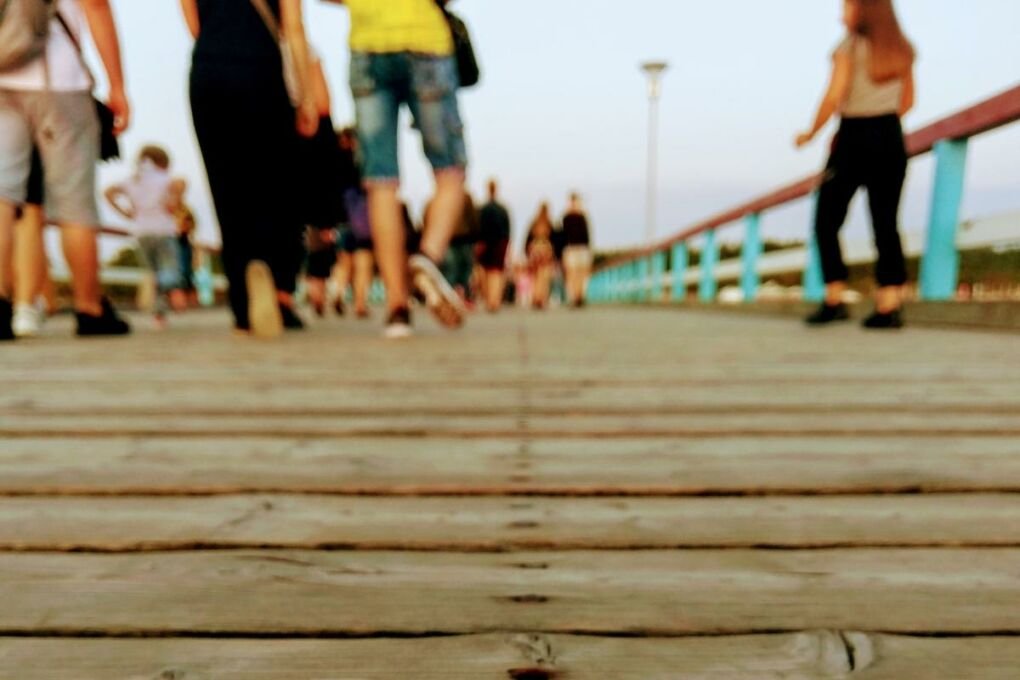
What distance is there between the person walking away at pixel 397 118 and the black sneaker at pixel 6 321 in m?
1.52

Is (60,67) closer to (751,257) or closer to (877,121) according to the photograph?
(877,121)

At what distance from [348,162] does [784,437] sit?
3.45 m

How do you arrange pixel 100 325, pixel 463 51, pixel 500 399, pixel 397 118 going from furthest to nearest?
1. pixel 100 325
2. pixel 463 51
3. pixel 397 118
4. pixel 500 399

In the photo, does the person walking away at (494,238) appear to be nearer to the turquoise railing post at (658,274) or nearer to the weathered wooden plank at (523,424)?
the turquoise railing post at (658,274)

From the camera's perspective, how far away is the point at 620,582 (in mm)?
937

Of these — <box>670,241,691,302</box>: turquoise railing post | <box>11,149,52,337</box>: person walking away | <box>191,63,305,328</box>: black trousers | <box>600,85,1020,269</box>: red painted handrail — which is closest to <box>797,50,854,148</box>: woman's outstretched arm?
<box>600,85,1020,269</box>: red painted handrail

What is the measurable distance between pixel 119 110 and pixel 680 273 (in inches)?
333

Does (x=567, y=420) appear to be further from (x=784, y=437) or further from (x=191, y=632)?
(x=191, y=632)

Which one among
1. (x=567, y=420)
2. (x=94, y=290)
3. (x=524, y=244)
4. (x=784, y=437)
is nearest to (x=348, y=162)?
(x=94, y=290)

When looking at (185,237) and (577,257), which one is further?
(577,257)

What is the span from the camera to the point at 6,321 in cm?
381

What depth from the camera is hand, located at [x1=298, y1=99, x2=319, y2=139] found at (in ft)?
12.5

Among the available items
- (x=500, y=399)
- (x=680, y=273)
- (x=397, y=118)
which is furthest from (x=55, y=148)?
(x=680, y=273)

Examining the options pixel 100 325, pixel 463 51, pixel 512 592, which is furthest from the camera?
pixel 100 325
